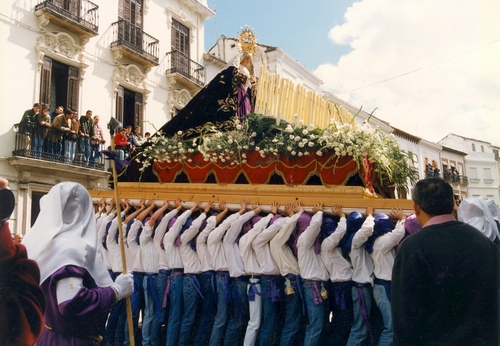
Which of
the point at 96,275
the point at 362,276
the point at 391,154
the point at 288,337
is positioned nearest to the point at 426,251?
the point at 96,275

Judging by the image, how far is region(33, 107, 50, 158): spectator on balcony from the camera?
11.2 m

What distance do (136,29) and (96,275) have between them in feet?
46.3

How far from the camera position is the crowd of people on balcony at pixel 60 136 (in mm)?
11188

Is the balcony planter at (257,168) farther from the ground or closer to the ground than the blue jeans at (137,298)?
farther from the ground

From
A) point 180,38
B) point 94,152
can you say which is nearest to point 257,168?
point 94,152

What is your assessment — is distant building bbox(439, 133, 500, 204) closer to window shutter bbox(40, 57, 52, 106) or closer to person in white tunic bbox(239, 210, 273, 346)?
window shutter bbox(40, 57, 52, 106)

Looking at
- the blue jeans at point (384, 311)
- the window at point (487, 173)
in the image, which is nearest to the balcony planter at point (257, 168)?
the blue jeans at point (384, 311)

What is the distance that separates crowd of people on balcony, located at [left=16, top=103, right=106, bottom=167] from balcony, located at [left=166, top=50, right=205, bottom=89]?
4.49 meters

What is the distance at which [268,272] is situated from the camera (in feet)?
16.7

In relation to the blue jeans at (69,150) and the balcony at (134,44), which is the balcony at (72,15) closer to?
the balcony at (134,44)

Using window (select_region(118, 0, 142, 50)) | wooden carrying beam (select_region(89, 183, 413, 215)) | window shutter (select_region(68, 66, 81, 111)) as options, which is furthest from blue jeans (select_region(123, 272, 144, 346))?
window (select_region(118, 0, 142, 50))

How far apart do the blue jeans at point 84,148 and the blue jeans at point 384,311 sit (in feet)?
32.2

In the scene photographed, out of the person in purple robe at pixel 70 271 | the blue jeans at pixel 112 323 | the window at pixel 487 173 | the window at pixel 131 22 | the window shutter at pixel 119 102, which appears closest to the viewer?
the person in purple robe at pixel 70 271

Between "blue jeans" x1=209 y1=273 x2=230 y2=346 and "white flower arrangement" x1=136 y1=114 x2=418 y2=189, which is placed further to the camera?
"white flower arrangement" x1=136 y1=114 x2=418 y2=189
